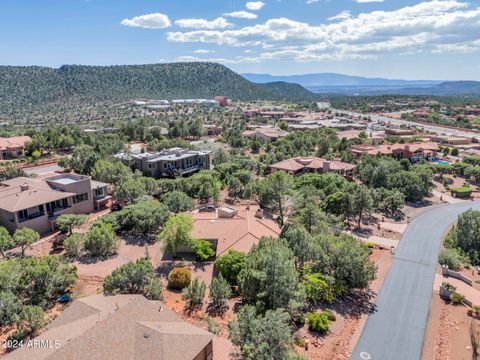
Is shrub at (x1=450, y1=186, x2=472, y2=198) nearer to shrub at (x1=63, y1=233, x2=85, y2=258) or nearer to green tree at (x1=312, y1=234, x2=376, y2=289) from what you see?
green tree at (x1=312, y1=234, x2=376, y2=289)

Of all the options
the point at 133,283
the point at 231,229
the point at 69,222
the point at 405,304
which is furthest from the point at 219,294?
the point at 69,222

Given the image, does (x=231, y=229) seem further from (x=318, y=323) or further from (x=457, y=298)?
(x=457, y=298)

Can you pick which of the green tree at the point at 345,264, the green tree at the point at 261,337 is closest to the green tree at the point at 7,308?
the green tree at the point at 261,337

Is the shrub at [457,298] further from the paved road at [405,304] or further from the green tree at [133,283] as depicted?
the green tree at [133,283]

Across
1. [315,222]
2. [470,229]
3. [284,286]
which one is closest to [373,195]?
[470,229]

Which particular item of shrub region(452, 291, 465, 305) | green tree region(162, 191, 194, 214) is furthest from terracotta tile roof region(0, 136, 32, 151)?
shrub region(452, 291, 465, 305)

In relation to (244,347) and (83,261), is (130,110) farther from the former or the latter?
(244,347)
